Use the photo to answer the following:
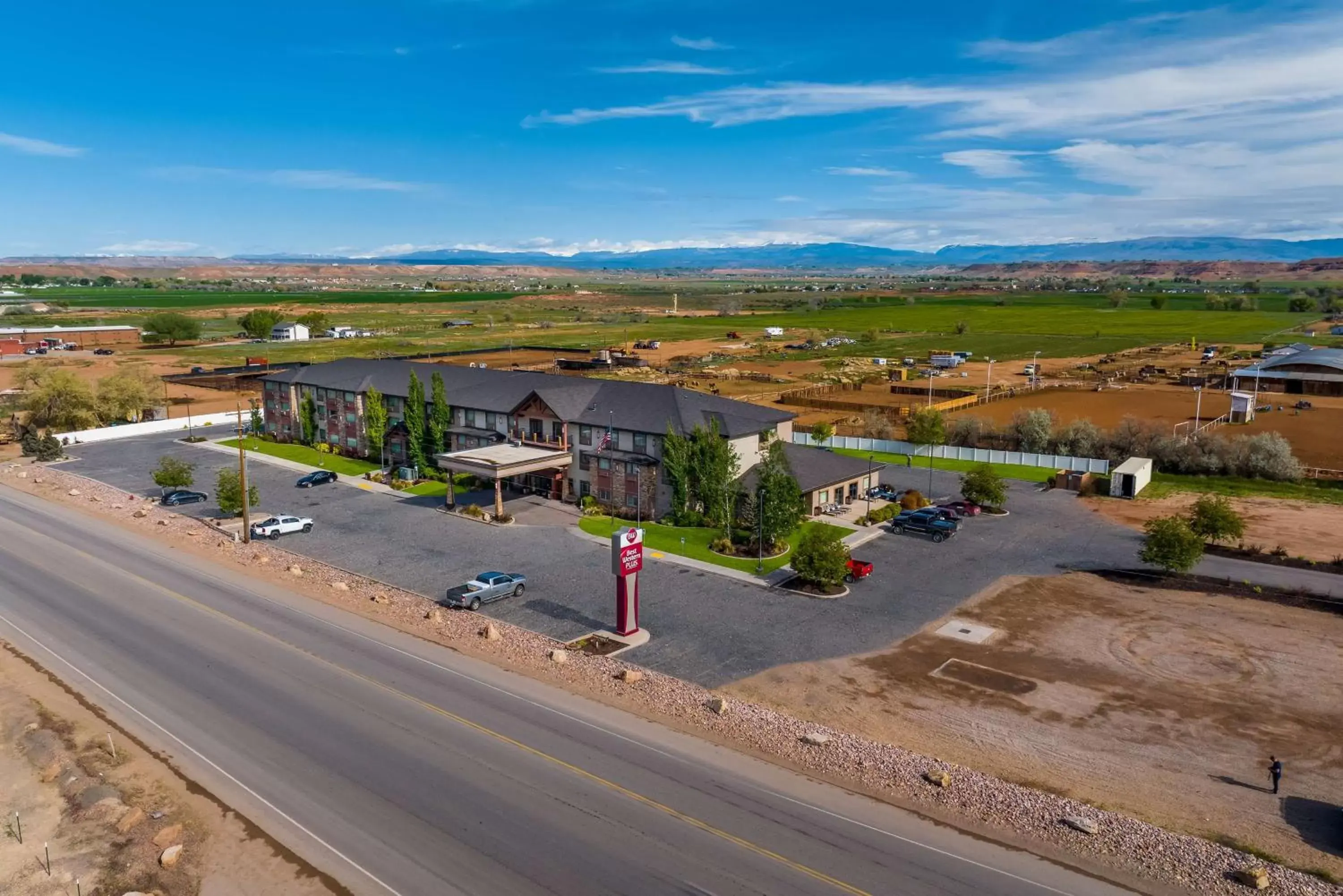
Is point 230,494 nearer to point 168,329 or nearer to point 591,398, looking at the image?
point 591,398

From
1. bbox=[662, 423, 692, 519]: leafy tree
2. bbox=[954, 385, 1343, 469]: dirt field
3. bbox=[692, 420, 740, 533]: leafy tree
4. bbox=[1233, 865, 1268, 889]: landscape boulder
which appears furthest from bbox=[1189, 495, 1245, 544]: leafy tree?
bbox=[1233, 865, 1268, 889]: landscape boulder

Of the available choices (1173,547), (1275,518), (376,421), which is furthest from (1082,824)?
(376,421)

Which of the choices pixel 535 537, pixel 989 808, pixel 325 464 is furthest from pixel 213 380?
pixel 989 808

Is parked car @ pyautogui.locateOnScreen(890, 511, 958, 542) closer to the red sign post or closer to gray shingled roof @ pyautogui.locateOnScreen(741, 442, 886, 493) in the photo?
gray shingled roof @ pyautogui.locateOnScreen(741, 442, 886, 493)

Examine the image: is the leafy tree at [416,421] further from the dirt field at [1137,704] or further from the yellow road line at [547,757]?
the dirt field at [1137,704]

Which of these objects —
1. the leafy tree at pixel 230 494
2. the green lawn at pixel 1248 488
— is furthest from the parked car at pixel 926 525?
the leafy tree at pixel 230 494

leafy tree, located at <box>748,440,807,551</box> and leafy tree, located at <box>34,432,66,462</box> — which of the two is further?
leafy tree, located at <box>34,432,66,462</box>
